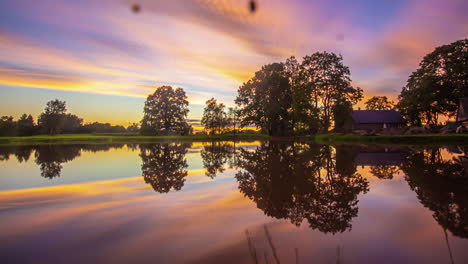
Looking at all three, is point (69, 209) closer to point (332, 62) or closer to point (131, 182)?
point (131, 182)

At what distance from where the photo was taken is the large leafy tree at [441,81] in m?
54.2

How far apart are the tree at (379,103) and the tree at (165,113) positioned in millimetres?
72420

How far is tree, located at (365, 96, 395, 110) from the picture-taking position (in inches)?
3846

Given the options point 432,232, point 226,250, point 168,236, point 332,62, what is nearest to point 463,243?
point 432,232

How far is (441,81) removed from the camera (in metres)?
56.4

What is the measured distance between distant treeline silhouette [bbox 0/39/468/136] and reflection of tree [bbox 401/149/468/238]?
42066 mm

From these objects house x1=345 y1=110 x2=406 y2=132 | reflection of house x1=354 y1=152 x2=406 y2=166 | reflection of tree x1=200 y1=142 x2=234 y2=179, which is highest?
house x1=345 y1=110 x2=406 y2=132

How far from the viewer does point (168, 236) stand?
4.80 metres

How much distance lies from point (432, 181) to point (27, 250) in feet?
40.5

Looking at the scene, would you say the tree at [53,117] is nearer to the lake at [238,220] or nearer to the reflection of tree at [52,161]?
the reflection of tree at [52,161]

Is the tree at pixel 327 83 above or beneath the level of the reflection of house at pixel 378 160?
above

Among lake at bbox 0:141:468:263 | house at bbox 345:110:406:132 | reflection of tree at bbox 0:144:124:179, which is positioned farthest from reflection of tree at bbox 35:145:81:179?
house at bbox 345:110:406:132

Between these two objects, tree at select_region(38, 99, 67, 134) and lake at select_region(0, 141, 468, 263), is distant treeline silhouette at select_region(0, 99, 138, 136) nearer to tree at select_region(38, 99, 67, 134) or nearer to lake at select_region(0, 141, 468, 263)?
tree at select_region(38, 99, 67, 134)

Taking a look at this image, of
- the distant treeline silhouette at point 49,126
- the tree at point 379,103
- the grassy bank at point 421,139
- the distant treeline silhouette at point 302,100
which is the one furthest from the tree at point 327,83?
the distant treeline silhouette at point 49,126
